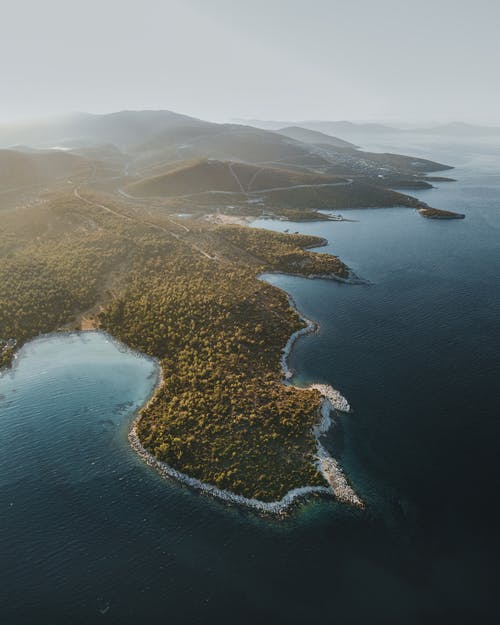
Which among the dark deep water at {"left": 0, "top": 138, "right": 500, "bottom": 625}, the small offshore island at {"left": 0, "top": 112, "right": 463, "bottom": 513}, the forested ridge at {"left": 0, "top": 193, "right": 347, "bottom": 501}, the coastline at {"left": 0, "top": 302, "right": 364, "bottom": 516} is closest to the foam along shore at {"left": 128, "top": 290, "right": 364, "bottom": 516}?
the coastline at {"left": 0, "top": 302, "right": 364, "bottom": 516}

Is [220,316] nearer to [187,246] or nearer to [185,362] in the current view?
[185,362]

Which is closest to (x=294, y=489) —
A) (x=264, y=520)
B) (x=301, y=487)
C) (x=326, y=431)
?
(x=301, y=487)

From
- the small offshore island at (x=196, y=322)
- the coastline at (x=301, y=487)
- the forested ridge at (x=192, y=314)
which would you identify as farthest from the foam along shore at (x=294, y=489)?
the forested ridge at (x=192, y=314)

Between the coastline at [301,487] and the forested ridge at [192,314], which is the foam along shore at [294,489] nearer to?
the coastline at [301,487]

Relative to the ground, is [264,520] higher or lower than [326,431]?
lower

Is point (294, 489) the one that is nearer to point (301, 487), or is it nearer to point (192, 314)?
point (301, 487)

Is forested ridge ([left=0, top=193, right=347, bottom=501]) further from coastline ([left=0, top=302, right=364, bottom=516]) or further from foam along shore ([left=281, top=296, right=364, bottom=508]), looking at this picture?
foam along shore ([left=281, top=296, right=364, bottom=508])

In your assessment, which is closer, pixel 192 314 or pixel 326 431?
pixel 326 431

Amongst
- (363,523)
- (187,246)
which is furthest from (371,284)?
(363,523)

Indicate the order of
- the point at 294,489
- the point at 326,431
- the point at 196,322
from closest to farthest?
the point at 294,489 < the point at 326,431 < the point at 196,322

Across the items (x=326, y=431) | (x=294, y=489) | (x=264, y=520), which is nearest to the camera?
(x=264, y=520)
